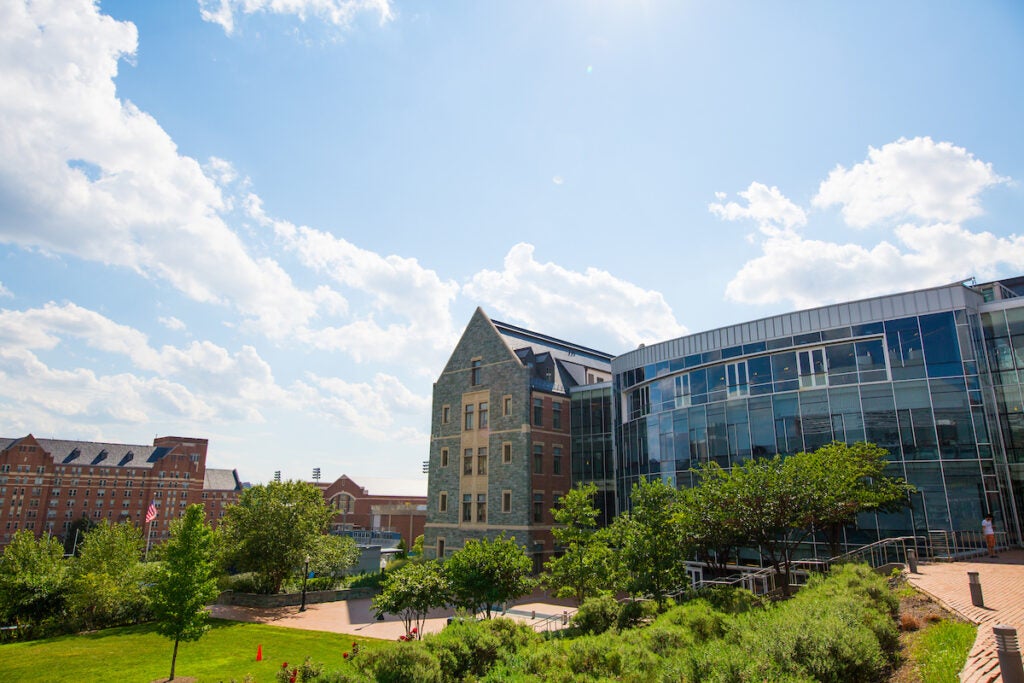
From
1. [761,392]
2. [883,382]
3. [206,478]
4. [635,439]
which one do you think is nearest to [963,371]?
[883,382]

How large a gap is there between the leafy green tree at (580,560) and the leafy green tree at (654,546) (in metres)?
0.94

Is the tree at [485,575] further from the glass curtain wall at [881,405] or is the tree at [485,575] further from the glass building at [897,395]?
the glass building at [897,395]

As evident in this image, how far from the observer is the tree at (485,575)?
22062 mm

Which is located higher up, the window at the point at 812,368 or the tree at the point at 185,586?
the window at the point at 812,368

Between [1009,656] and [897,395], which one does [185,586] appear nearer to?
[1009,656]

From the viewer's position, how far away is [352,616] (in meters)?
32.1

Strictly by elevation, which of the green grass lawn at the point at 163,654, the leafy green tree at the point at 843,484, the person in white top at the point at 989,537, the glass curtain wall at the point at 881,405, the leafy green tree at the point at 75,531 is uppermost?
the glass curtain wall at the point at 881,405

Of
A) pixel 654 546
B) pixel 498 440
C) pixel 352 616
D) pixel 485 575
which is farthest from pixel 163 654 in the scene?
pixel 498 440

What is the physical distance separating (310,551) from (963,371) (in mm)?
34495

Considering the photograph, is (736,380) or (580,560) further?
(736,380)

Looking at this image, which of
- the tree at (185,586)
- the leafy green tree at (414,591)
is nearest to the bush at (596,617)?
the leafy green tree at (414,591)

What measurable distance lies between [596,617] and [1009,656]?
41.4 feet

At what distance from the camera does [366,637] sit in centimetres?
2592

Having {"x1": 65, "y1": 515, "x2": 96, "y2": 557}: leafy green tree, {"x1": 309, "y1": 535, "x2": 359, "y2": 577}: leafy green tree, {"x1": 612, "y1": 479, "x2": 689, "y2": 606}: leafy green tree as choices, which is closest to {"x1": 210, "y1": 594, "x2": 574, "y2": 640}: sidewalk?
{"x1": 309, "y1": 535, "x2": 359, "y2": 577}: leafy green tree
